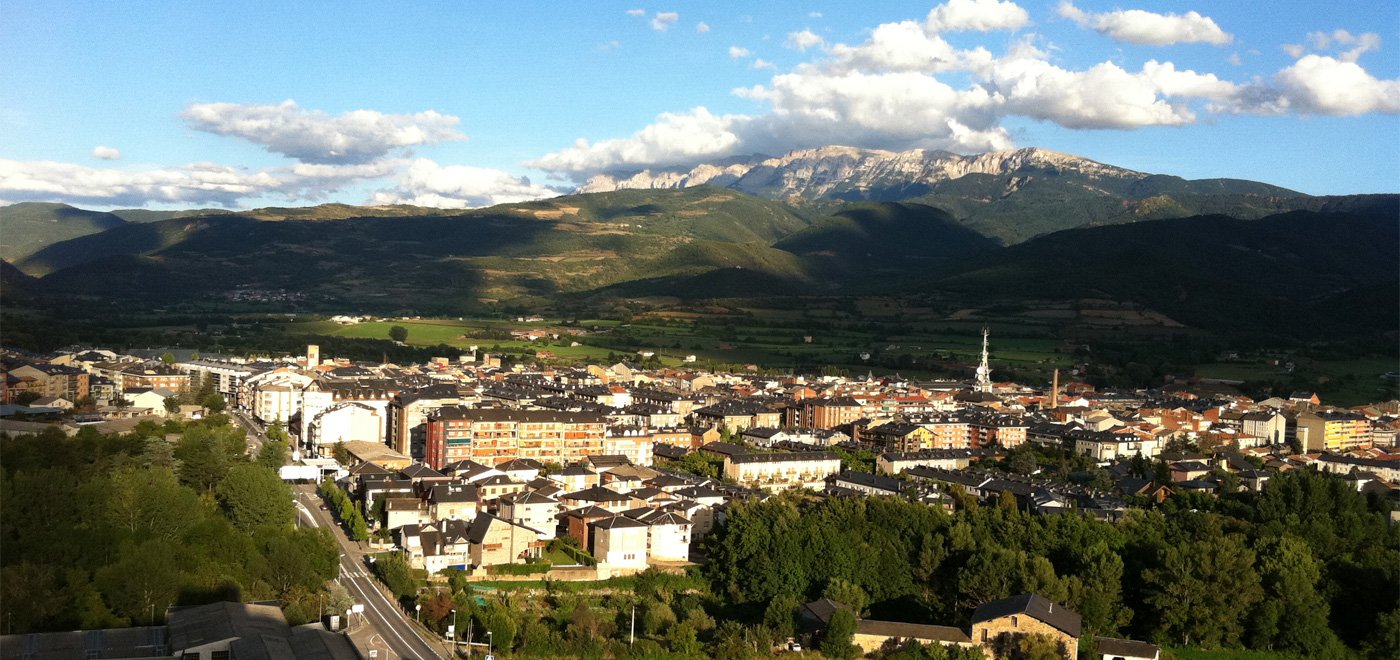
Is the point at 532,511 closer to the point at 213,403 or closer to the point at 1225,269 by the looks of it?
the point at 213,403

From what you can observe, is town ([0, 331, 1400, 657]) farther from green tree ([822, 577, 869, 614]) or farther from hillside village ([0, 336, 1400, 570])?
green tree ([822, 577, 869, 614])

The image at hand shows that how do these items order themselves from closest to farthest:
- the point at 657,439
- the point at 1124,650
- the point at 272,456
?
1. the point at 1124,650
2. the point at 272,456
3. the point at 657,439

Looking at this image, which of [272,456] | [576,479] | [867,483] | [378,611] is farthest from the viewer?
[867,483]

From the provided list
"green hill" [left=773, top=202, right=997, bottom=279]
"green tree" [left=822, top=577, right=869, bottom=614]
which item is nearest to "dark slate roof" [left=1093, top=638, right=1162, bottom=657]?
"green tree" [left=822, top=577, right=869, bottom=614]

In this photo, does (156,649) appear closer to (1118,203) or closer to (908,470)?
(908,470)

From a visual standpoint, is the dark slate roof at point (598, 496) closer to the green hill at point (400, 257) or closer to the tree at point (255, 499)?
the tree at point (255, 499)

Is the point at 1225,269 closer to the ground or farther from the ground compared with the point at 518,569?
farther from the ground

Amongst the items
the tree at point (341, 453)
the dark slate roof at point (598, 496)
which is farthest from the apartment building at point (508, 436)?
the dark slate roof at point (598, 496)

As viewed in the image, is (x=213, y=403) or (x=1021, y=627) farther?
(x=213, y=403)

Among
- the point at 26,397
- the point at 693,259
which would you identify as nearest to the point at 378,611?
the point at 26,397
